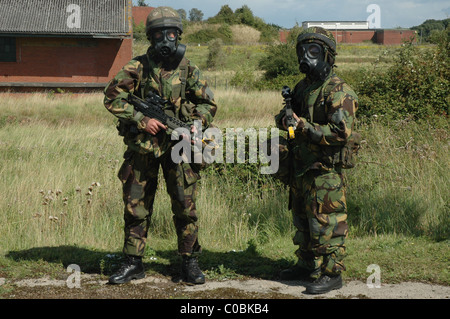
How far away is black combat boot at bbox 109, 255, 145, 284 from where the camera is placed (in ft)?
16.2

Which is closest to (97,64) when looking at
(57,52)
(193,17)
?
(57,52)

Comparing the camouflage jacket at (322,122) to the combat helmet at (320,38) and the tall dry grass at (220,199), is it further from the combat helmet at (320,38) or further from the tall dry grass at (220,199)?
the tall dry grass at (220,199)

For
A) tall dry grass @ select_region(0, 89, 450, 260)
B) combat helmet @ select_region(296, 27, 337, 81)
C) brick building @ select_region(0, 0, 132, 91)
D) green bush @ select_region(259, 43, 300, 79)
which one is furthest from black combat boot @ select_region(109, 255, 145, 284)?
green bush @ select_region(259, 43, 300, 79)

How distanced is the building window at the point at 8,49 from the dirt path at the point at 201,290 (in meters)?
21.1

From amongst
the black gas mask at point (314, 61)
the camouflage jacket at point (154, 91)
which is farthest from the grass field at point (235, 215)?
the black gas mask at point (314, 61)

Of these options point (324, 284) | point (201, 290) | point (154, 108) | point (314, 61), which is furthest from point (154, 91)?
point (324, 284)

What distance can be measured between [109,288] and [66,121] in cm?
1245

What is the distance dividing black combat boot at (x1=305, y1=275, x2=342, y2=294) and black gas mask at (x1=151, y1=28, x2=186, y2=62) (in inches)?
88.5

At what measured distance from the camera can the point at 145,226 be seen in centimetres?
506

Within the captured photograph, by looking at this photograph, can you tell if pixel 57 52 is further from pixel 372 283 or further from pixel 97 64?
pixel 372 283

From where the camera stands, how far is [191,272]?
16.5 feet

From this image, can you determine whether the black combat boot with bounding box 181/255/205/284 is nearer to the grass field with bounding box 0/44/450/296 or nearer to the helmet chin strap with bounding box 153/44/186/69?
the grass field with bounding box 0/44/450/296

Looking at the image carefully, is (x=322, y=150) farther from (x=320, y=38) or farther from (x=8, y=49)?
(x=8, y=49)

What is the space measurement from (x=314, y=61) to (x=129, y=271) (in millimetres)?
Answer: 2421
